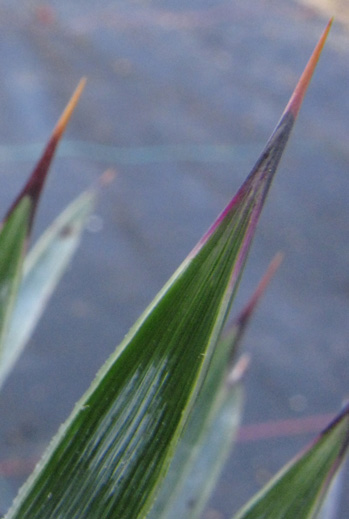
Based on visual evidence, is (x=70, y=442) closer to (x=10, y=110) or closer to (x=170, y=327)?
(x=170, y=327)

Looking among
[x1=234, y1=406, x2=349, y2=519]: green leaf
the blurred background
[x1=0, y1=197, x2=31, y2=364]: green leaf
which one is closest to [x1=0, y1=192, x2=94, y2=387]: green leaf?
[x1=0, y1=197, x2=31, y2=364]: green leaf

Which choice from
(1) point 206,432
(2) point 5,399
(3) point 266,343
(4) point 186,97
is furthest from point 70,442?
A: (4) point 186,97

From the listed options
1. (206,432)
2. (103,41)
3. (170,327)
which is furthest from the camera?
(103,41)

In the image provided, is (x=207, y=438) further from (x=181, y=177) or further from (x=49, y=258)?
(x=181, y=177)

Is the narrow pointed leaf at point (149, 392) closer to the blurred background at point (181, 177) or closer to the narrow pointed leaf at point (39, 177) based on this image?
the narrow pointed leaf at point (39, 177)

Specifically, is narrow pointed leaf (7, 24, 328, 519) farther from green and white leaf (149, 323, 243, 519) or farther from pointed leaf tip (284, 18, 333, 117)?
green and white leaf (149, 323, 243, 519)

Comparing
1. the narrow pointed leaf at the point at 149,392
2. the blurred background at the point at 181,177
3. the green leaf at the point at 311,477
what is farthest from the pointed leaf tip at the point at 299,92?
the blurred background at the point at 181,177

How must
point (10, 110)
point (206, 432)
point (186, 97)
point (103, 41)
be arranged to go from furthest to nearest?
point (103, 41)
point (186, 97)
point (10, 110)
point (206, 432)

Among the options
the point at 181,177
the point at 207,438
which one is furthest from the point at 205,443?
the point at 181,177
